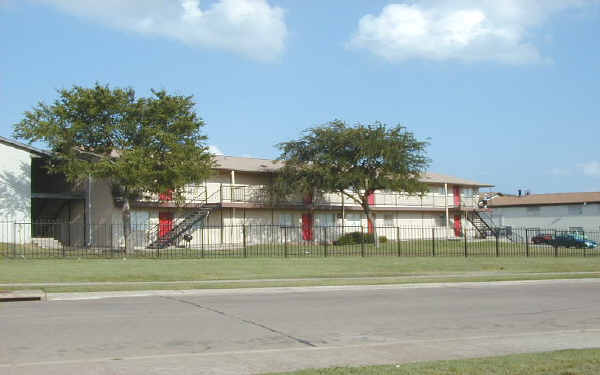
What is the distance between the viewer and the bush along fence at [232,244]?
32.7 m

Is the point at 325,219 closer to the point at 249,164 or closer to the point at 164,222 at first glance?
the point at 249,164

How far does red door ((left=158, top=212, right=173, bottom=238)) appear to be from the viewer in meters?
42.5

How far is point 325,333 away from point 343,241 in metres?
34.9

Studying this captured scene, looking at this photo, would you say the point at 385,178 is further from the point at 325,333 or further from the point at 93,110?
the point at 325,333

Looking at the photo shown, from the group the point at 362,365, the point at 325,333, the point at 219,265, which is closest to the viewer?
the point at 362,365

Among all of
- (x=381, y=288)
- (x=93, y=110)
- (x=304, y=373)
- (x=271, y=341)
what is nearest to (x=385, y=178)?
(x=93, y=110)

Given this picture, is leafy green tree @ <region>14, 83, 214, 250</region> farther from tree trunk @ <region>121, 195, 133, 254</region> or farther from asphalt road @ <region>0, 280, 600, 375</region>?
asphalt road @ <region>0, 280, 600, 375</region>

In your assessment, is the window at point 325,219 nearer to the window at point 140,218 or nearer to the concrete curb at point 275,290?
the window at point 140,218

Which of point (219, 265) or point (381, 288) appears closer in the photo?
point (381, 288)

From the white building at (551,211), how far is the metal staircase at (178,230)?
31.0 metres

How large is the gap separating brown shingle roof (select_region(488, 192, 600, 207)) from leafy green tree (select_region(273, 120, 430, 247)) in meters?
26.8

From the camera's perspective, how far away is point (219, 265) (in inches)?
1025

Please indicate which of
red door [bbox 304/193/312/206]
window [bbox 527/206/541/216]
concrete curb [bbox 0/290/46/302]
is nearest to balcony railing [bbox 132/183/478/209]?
red door [bbox 304/193/312/206]

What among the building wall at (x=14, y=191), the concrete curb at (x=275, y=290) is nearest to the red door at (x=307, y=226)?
the building wall at (x=14, y=191)
